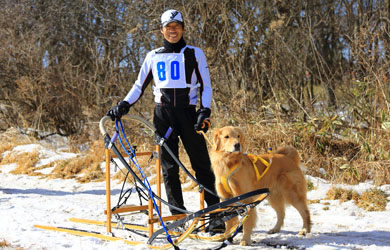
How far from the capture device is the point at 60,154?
9.83 meters

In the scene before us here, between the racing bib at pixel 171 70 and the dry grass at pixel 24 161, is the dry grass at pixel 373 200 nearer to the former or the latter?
the racing bib at pixel 171 70

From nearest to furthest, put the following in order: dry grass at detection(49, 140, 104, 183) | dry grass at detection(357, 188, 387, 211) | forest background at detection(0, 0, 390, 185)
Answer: dry grass at detection(357, 188, 387, 211) < forest background at detection(0, 0, 390, 185) < dry grass at detection(49, 140, 104, 183)

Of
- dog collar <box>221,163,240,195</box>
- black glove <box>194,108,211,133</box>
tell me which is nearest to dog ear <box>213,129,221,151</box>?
black glove <box>194,108,211,133</box>

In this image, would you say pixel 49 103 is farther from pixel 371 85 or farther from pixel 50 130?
pixel 371 85

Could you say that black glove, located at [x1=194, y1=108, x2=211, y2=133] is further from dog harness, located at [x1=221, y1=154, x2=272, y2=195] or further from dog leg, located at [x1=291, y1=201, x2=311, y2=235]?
dog leg, located at [x1=291, y1=201, x2=311, y2=235]

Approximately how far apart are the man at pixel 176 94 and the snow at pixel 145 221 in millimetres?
809

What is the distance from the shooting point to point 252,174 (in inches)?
158

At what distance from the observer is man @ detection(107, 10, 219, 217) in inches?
158

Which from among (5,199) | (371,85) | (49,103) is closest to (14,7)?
(49,103)

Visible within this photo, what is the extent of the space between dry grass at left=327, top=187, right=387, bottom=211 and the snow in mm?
88

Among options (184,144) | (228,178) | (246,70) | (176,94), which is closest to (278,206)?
(228,178)

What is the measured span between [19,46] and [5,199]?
7021 millimetres

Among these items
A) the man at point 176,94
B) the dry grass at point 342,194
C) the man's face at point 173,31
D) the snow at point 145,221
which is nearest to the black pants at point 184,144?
the man at point 176,94

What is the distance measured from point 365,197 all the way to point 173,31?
318 cm
